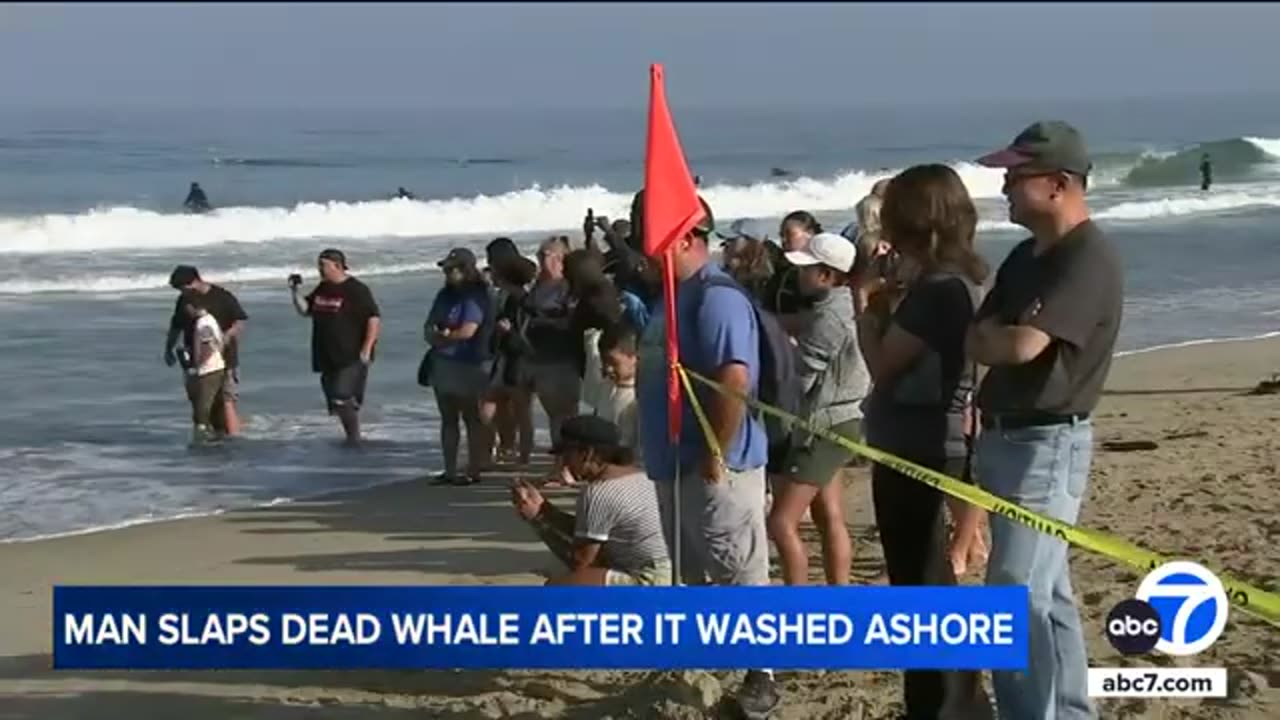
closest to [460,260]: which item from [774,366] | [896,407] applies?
[774,366]

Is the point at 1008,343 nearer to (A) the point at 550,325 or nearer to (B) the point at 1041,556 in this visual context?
(B) the point at 1041,556

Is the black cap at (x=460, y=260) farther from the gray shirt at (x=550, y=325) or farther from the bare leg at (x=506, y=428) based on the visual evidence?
the bare leg at (x=506, y=428)

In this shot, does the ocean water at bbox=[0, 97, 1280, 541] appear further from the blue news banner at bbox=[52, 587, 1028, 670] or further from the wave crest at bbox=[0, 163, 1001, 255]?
the blue news banner at bbox=[52, 587, 1028, 670]

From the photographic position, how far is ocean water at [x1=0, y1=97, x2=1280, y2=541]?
11508 mm

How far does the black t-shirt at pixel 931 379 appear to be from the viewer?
477 centimetres

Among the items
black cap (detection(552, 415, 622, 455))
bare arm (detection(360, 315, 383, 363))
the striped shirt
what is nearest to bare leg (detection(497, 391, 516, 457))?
bare arm (detection(360, 315, 383, 363))

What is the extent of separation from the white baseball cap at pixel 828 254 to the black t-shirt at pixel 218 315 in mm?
7066

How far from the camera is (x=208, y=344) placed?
472 inches

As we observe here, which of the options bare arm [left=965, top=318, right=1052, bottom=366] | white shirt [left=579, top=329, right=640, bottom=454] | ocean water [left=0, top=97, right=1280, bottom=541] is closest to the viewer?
bare arm [left=965, top=318, right=1052, bottom=366]

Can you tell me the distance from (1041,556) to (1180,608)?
577mm

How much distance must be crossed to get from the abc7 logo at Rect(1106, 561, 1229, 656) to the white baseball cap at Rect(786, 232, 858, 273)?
4.89 ft

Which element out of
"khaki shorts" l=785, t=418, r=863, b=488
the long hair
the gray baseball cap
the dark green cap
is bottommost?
"khaki shorts" l=785, t=418, r=863, b=488

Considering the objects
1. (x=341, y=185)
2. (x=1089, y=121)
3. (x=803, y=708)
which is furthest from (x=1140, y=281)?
(x=1089, y=121)

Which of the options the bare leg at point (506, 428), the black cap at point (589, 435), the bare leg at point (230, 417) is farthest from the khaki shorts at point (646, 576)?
the bare leg at point (230, 417)
